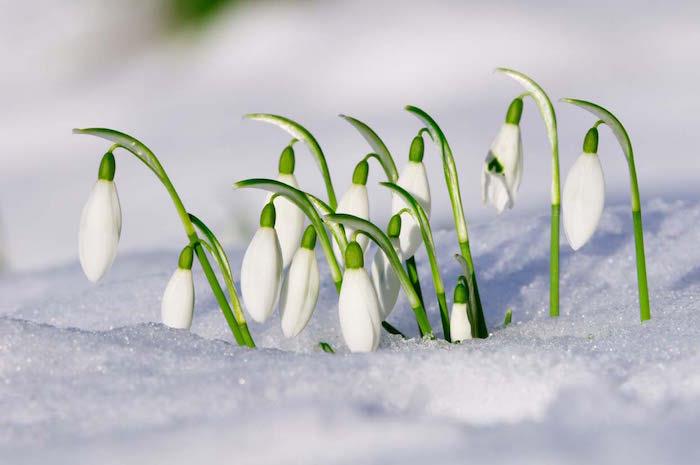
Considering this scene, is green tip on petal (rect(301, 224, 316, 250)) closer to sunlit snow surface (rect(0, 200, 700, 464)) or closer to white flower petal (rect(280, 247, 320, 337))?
white flower petal (rect(280, 247, 320, 337))

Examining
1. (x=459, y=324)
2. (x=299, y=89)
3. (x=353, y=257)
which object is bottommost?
(x=299, y=89)

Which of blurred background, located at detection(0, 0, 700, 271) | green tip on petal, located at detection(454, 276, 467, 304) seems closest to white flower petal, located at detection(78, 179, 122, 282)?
green tip on petal, located at detection(454, 276, 467, 304)

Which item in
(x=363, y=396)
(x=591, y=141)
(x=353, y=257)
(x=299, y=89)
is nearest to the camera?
(x=363, y=396)

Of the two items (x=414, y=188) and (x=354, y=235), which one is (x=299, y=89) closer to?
(x=414, y=188)

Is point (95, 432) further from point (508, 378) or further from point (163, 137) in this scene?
point (163, 137)

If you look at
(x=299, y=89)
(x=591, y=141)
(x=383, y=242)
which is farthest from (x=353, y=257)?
(x=299, y=89)

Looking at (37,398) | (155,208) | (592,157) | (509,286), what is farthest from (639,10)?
(37,398)

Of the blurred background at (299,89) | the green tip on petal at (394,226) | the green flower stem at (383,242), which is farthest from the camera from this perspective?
the blurred background at (299,89)

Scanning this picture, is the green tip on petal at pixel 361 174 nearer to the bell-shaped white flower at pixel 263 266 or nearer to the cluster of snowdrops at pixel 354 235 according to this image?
the cluster of snowdrops at pixel 354 235

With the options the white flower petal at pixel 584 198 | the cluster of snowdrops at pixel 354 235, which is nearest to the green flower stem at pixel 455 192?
the cluster of snowdrops at pixel 354 235
